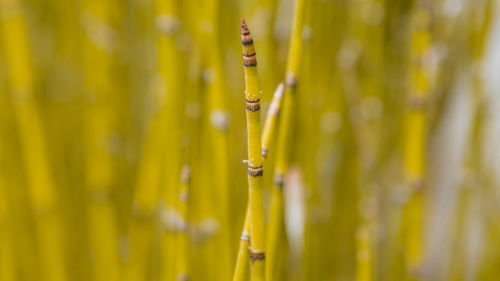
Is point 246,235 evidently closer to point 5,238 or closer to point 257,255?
point 257,255

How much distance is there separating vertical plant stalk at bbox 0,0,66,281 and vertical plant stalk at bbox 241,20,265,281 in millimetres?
462

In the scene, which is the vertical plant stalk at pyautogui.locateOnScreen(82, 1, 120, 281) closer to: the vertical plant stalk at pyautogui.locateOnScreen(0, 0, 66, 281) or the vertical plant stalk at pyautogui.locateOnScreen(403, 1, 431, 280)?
the vertical plant stalk at pyautogui.locateOnScreen(0, 0, 66, 281)

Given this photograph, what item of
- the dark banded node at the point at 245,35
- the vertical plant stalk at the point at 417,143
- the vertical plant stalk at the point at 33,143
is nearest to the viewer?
the dark banded node at the point at 245,35

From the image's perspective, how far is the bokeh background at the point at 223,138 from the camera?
1.56ft

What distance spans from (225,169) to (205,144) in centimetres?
11

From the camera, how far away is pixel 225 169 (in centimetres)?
45

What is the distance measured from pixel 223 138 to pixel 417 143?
21 cm

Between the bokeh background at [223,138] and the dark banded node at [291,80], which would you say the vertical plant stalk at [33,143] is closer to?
the bokeh background at [223,138]

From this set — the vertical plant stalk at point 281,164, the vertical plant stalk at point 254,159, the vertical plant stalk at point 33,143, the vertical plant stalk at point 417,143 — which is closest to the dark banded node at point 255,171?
the vertical plant stalk at point 254,159

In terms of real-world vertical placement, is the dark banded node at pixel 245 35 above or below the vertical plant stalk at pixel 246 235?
above

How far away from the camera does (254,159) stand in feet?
0.93

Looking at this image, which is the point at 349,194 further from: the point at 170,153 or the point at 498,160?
the point at 498,160

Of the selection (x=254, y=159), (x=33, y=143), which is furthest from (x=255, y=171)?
(x=33, y=143)

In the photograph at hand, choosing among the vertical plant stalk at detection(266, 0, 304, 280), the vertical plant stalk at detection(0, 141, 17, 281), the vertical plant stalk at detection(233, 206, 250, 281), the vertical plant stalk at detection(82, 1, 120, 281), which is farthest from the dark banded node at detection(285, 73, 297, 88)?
the vertical plant stalk at detection(0, 141, 17, 281)
